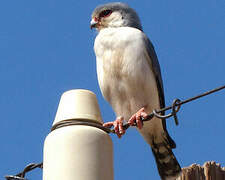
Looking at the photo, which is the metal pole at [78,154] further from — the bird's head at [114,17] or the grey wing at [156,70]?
the bird's head at [114,17]

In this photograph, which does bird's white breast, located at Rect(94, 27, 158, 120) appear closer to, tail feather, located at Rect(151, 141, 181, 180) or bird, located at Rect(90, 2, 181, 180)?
bird, located at Rect(90, 2, 181, 180)

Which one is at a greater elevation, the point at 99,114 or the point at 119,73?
the point at 119,73

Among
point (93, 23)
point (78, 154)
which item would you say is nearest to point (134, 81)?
point (93, 23)

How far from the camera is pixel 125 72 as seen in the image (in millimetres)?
6793

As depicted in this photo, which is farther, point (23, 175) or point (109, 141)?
point (23, 175)

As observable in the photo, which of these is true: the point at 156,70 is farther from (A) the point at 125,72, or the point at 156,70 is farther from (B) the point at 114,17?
(B) the point at 114,17

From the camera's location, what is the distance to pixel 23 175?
426 centimetres

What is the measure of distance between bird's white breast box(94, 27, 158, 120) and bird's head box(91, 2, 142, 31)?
519 mm

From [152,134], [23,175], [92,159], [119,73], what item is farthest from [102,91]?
[92,159]

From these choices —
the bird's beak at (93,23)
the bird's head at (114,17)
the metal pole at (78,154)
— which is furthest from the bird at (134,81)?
the metal pole at (78,154)

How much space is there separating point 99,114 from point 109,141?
0.35 meters

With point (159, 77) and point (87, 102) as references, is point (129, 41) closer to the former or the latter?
point (159, 77)

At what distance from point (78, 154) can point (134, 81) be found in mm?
3361

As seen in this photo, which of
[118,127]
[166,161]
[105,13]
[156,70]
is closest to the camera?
[118,127]
